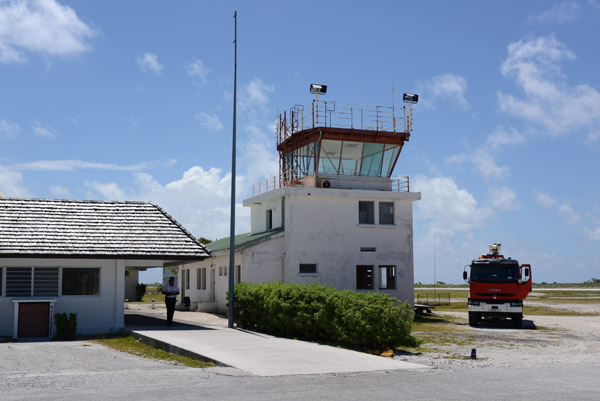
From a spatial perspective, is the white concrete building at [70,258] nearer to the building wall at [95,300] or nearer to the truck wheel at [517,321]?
the building wall at [95,300]

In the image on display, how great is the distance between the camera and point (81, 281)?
23.5 meters

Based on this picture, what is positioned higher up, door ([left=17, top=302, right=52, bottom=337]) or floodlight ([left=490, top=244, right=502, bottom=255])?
floodlight ([left=490, top=244, right=502, bottom=255])

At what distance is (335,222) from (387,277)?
419cm

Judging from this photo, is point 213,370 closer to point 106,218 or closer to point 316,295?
point 316,295

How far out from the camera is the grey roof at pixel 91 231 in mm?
22812

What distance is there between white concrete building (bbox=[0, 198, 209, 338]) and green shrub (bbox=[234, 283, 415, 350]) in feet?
9.78

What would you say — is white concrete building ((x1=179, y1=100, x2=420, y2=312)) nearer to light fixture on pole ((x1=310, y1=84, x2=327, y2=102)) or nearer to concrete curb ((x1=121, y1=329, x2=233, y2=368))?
light fixture on pole ((x1=310, y1=84, x2=327, y2=102))

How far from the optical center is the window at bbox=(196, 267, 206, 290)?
39812 mm

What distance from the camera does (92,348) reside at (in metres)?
19.2

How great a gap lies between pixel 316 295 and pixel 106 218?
32.1ft

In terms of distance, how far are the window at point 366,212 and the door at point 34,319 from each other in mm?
17618

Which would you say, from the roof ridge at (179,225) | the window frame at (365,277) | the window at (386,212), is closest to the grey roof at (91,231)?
the roof ridge at (179,225)

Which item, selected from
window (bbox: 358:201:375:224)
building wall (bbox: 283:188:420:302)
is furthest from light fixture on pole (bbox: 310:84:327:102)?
window (bbox: 358:201:375:224)

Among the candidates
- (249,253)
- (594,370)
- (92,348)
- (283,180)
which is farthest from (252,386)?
(283,180)
